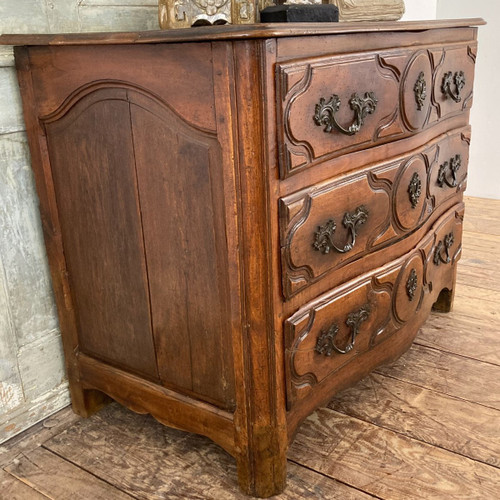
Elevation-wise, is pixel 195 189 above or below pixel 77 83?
below

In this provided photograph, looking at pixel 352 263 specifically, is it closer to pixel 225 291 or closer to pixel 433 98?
pixel 225 291

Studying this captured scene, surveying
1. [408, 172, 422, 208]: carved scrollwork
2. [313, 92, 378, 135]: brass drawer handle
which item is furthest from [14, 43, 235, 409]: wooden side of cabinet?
[408, 172, 422, 208]: carved scrollwork

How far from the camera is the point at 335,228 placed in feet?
4.77

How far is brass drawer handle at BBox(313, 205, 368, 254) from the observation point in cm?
140

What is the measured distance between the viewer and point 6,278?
5.55ft

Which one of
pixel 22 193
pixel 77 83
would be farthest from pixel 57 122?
pixel 22 193

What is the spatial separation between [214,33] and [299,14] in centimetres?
31

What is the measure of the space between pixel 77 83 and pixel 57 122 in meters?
0.15

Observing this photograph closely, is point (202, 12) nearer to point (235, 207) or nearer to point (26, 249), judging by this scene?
point (235, 207)

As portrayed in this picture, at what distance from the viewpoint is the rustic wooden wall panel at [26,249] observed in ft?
5.28

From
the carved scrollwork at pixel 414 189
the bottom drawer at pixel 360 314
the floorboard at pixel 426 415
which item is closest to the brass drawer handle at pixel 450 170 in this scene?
the bottom drawer at pixel 360 314

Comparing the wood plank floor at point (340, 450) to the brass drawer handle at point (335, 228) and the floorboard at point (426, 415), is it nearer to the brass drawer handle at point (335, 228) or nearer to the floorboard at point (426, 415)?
the floorboard at point (426, 415)

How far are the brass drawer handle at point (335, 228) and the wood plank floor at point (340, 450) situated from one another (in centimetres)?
58

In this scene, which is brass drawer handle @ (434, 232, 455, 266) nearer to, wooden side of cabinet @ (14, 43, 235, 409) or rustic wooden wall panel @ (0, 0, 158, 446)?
wooden side of cabinet @ (14, 43, 235, 409)
